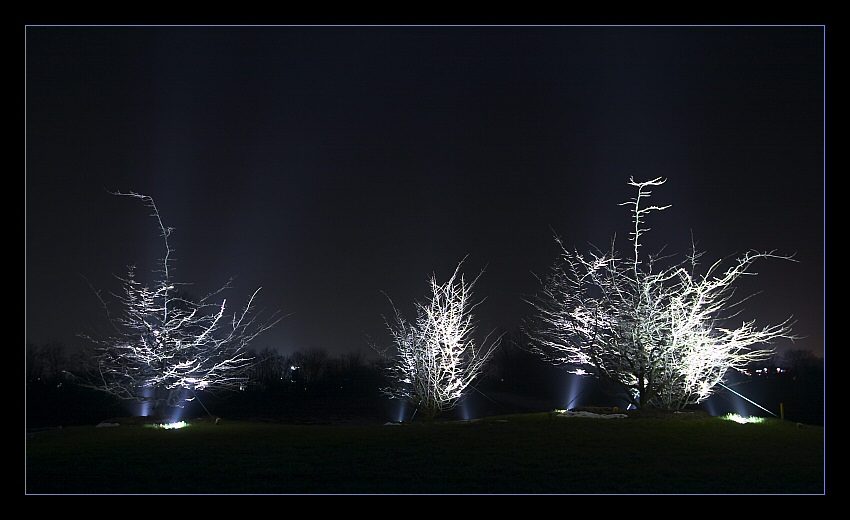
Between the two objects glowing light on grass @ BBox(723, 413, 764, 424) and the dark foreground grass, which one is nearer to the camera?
the dark foreground grass

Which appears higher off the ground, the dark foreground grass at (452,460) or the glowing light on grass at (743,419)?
the dark foreground grass at (452,460)

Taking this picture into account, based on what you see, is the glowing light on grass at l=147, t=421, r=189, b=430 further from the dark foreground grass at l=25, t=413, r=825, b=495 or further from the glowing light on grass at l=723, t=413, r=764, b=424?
the glowing light on grass at l=723, t=413, r=764, b=424

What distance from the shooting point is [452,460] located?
1245 centimetres

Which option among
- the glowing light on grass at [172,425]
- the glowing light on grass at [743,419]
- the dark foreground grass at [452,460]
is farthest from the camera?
the glowing light on grass at [172,425]

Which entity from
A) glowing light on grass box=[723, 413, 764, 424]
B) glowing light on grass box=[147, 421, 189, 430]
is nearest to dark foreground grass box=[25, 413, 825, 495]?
glowing light on grass box=[723, 413, 764, 424]

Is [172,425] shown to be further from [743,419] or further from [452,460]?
[743,419]

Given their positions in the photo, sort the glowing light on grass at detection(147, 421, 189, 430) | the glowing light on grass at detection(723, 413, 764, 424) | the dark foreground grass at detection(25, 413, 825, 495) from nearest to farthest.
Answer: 1. the dark foreground grass at detection(25, 413, 825, 495)
2. the glowing light on grass at detection(723, 413, 764, 424)
3. the glowing light on grass at detection(147, 421, 189, 430)

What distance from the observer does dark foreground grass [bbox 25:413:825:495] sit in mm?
10648

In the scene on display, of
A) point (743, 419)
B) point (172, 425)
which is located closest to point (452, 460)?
point (743, 419)

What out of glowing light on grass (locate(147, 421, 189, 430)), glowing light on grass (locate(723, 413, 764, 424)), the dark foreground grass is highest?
the dark foreground grass

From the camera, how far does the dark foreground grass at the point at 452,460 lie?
10.6m

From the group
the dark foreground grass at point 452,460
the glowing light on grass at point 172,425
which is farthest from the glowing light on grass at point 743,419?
the glowing light on grass at point 172,425

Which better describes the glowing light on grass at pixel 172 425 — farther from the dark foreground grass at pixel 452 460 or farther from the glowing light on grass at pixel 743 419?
the glowing light on grass at pixel 743 419

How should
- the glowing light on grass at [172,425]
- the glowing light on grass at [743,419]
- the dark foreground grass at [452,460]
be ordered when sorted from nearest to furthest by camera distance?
the dark foreground grass at [452,460], the glowing light on grass at [743,419], the glowing light on grass at [172,425]
